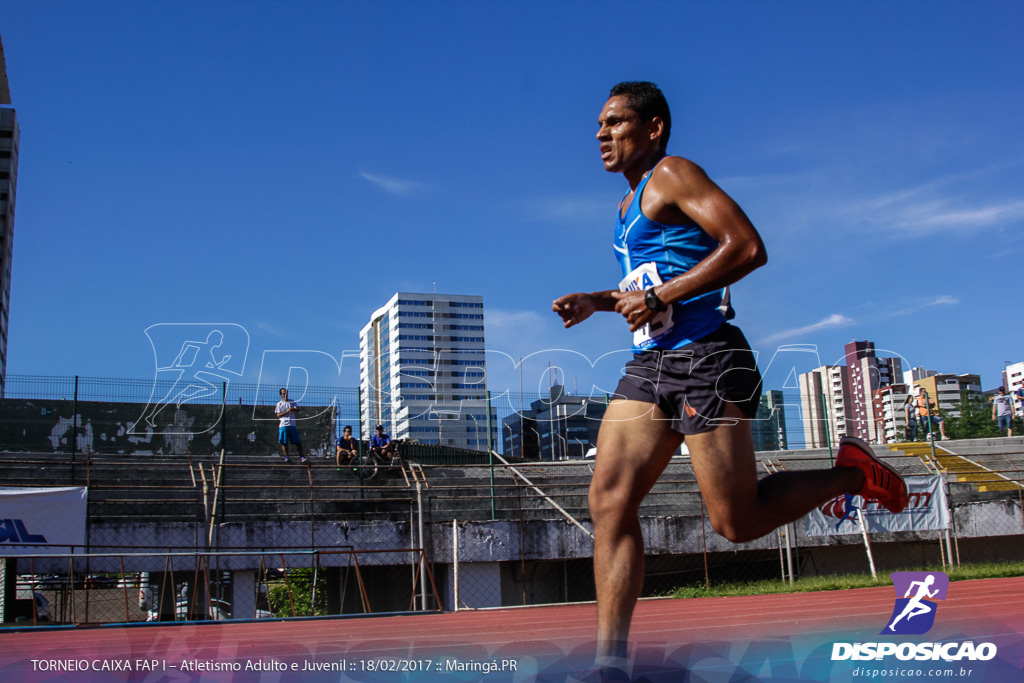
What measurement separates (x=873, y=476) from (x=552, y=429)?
1532 centimetres

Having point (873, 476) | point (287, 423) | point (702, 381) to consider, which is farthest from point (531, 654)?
point (287, 423)

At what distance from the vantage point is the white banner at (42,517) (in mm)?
12656

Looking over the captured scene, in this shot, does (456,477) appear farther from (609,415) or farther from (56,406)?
(609,415)

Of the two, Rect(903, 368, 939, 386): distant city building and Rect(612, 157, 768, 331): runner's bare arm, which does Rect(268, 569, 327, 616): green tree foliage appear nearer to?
Rect(903, 368, 939, 386): distant city building

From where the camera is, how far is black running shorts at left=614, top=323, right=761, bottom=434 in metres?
2.71

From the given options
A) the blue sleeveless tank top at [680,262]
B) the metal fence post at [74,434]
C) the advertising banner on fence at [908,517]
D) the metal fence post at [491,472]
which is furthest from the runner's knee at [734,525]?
the metal fence post at [74,434]

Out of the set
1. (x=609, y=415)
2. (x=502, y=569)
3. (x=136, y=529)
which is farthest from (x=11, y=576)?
(x=609, y=415)

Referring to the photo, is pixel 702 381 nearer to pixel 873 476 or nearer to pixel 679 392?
pixel 679 392

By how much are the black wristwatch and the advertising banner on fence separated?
14.1 meters

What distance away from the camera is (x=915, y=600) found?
138 inches

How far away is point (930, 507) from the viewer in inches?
628

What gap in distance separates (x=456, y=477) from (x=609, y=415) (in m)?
15.2

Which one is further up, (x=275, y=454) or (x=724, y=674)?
(x=275, y=454)

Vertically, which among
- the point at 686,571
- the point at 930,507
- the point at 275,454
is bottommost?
the point at 686,571
